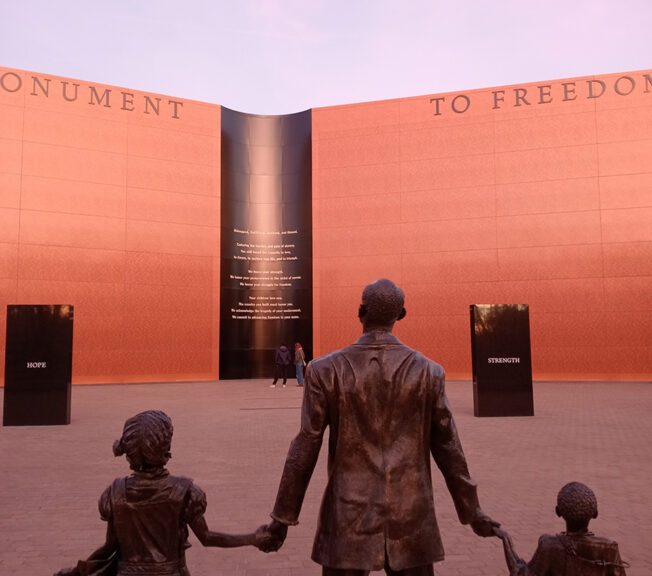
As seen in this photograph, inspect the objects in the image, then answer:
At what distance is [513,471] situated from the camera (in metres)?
7.43

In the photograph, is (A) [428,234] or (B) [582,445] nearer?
(B) [582,445]

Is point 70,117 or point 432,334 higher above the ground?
point 70,117

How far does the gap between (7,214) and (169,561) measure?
67.2 ft

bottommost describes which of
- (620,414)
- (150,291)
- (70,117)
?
(620,414)

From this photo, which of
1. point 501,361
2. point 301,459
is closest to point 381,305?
point 301,459

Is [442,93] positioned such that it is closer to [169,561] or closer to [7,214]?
[7,214]

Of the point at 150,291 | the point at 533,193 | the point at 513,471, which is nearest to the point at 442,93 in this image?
the point at 533,193

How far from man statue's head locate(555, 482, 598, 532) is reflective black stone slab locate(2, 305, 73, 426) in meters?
10.9

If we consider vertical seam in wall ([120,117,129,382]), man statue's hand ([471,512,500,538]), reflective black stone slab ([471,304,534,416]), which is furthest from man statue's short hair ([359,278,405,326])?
vertical seam in wall ([120,117,129,382])

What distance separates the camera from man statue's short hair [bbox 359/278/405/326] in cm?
274

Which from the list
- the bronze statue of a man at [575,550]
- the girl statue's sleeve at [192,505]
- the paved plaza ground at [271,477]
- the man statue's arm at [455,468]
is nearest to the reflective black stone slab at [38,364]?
the paved plaza ground at [271,477]

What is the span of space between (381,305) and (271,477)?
4.96m

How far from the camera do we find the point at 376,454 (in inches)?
105

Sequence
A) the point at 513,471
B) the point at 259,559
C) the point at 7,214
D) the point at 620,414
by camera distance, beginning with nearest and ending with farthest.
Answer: the point at 259,559 < the point at 513,471 < the point at 620,414 < the point at 7,214
